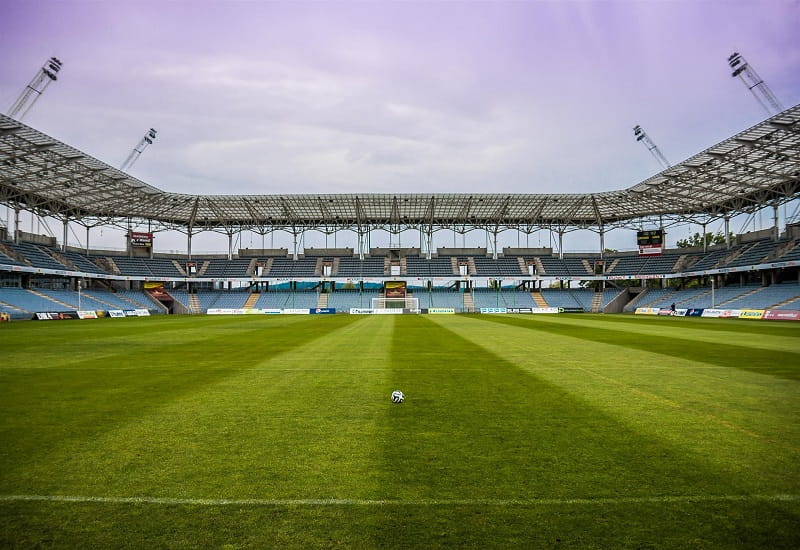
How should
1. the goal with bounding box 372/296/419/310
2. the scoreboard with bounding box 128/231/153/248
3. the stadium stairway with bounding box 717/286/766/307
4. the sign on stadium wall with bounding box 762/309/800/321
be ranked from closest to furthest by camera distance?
the sign on stadium wall with bounding box 762/309/800/321, the stadium stairway with bounding box 717/286/766/307, the scoreboard with bounding box 128/231/153/248, the goal with bounding box 372/296/419/310

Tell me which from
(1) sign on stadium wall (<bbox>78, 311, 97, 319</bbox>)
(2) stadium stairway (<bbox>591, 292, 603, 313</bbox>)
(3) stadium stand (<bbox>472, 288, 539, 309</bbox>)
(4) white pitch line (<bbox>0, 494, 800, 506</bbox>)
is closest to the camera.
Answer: (4) white pitch line (<bbox>0, 494, 800, 506</bbox>)

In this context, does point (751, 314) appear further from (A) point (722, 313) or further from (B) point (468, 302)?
(B) point (468, 302)

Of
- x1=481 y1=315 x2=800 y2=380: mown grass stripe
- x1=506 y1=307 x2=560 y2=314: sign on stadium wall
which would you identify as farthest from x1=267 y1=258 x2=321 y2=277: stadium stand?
x1=481 y1=315 x2=800 y2=380: mown grass stripe

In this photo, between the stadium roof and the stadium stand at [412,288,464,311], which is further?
the stadium stand at [412,288,464,311]

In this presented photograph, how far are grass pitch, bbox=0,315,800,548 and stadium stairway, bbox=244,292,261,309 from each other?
5527 centimetres

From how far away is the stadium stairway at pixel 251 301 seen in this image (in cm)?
6503

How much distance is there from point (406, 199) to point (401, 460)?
5861 cm

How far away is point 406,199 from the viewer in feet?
205

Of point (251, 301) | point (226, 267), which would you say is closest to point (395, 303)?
point (251, 301)

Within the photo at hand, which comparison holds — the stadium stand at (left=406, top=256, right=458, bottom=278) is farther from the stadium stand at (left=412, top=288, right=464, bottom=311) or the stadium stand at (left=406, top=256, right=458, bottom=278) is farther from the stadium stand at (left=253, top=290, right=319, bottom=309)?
the stadium stand at (left=253, top=290, right=319, bottom=309)

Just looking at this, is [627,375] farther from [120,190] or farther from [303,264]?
[303,264]

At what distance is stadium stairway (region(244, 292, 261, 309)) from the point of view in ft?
213

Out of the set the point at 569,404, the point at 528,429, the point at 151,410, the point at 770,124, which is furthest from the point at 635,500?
the point at 770,124

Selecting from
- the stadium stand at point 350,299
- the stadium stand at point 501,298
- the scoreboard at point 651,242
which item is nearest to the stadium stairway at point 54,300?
the stadium stand at point 350,299
